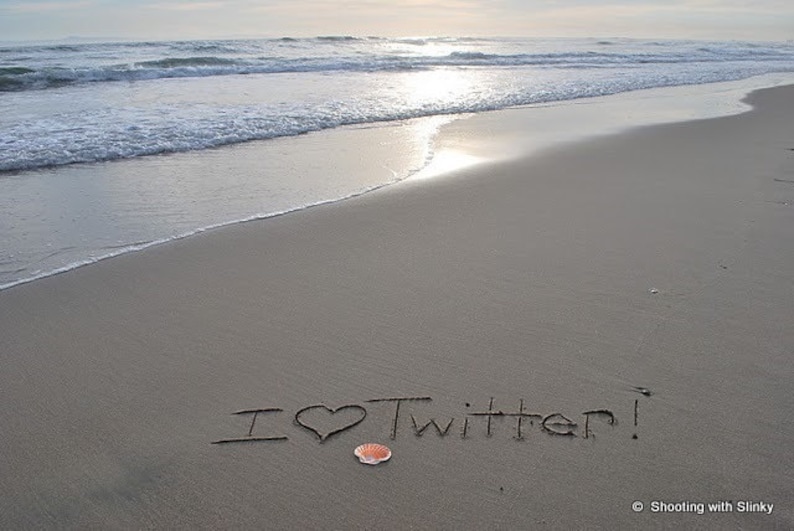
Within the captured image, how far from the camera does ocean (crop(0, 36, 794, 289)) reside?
15.8 ft

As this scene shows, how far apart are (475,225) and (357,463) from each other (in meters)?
2.65

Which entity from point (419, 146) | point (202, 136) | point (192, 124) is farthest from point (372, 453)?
point (192, 124)

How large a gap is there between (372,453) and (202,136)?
6.52m

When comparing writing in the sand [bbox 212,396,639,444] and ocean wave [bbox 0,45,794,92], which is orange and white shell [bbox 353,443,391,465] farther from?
ocean wave [bbox 0,45,794,92]

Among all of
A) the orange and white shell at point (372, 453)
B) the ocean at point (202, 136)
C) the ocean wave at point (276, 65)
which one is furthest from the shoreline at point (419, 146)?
the ocean wave at point (276, 65)

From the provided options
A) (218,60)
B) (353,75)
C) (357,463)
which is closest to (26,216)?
(357,463)

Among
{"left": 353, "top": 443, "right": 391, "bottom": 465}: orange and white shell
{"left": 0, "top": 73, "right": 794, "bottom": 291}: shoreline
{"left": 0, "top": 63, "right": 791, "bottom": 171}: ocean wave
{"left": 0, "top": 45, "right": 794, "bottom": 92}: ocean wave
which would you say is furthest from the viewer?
{"left": 0, "top": 45, "right": 794, "bottom": 92}: ocean wave

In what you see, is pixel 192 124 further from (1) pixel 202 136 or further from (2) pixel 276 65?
(2) pixel 276 65

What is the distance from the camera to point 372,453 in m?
2.25

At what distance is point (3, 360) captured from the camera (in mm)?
2910

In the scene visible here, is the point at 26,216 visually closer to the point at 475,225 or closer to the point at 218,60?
the point at 475,225

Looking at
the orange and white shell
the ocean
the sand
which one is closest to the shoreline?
the ocean

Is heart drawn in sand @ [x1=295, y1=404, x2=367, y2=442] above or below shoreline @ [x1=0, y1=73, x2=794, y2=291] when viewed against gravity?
below

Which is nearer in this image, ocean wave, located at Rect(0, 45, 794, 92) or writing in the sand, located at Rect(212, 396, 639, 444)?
writing in the sand, located at Rect(212, 396, 639, 444)
